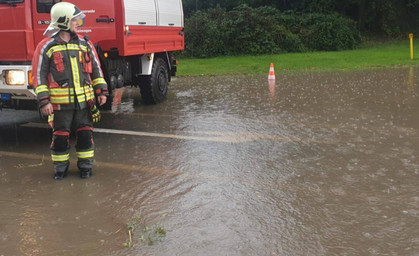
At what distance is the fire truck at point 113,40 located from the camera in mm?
6648

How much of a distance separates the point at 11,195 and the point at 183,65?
16491 millimetres

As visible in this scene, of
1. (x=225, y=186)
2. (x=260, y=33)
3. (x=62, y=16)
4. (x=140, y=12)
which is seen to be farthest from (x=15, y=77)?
(x=260, y=33)

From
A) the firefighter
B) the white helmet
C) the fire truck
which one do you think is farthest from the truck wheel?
the white helmet

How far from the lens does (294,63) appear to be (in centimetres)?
2016

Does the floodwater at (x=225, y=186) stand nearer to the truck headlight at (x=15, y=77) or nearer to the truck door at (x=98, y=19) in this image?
the truck headlight at (x=15, y=77)

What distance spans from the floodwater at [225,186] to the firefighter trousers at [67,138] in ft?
0.73

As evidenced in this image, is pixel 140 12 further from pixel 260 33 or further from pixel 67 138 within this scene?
pixel 260 33

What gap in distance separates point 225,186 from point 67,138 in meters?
1.85

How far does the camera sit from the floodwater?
3.71 metres

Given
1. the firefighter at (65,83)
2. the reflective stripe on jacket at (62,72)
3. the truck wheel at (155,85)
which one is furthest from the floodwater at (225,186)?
the truck wheel at (155,85)

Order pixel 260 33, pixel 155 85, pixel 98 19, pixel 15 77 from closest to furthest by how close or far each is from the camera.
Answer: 1. pixel 15 77
2. pixel 98 19
3. pixel 155 85
4. pixel 260 33

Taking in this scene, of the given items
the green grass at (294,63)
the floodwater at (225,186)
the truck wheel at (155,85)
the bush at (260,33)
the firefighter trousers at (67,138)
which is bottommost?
the floodwater at (225,186)

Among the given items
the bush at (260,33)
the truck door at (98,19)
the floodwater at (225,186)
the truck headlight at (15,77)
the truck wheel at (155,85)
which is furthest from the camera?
the bush at (260,33)

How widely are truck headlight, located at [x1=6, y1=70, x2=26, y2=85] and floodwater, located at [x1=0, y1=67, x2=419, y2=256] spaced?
3.11 feet
